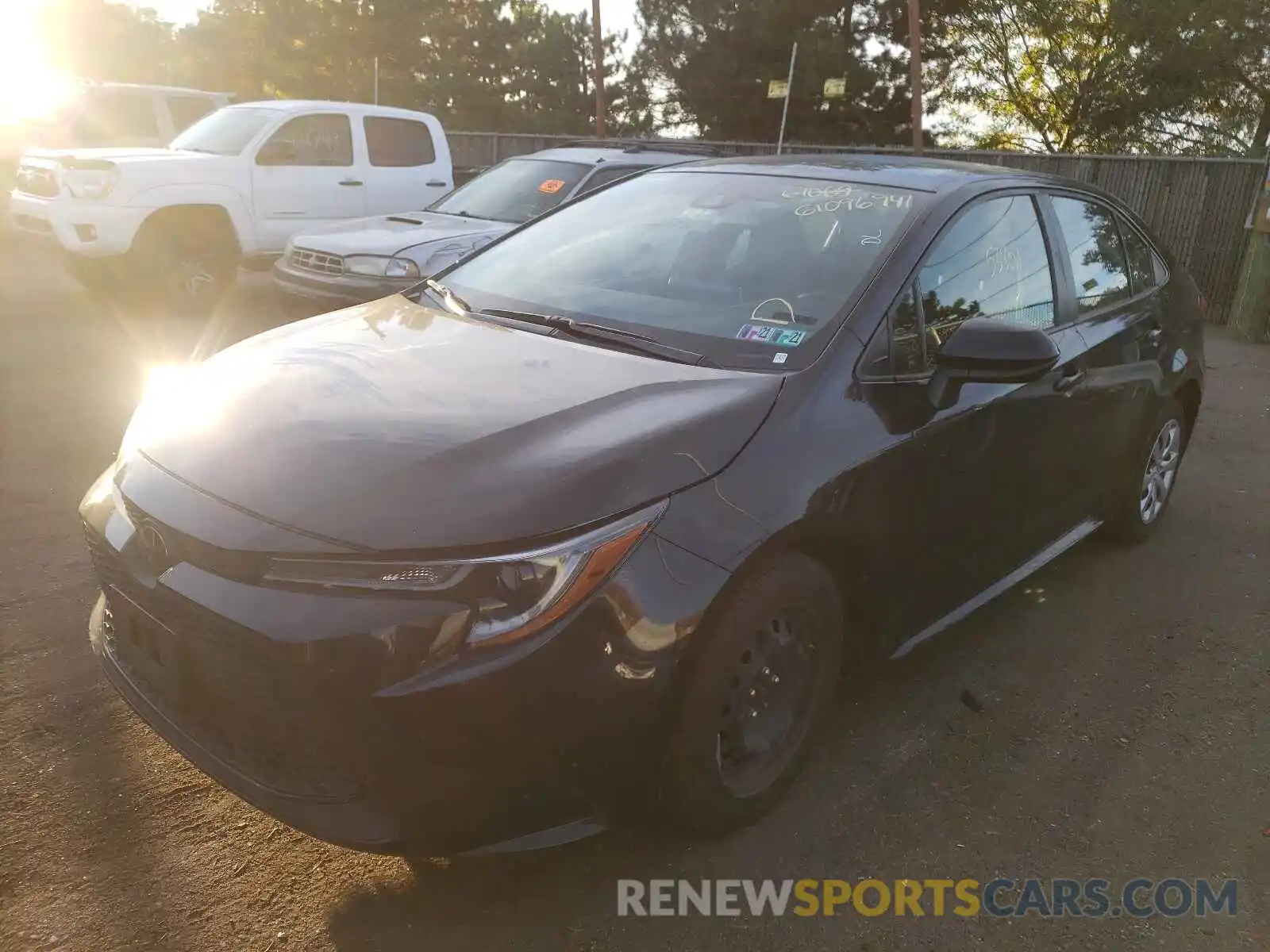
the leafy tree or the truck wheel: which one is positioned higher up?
the leafy tree

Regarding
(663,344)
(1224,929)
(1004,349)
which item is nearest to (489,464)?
(663,344)

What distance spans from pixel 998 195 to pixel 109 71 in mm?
55142

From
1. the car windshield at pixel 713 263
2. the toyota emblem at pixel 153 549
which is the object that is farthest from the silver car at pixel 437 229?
the toyota emblem at pixel 153 549

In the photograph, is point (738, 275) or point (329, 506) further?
point (738, 275)

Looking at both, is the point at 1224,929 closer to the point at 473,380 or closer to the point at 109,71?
the point at 473,380

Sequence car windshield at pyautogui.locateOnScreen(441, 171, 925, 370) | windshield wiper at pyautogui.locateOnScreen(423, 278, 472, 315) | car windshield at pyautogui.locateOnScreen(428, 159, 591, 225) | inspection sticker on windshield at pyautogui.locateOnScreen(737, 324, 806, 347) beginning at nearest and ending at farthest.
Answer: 1. inspection sticker on windshield at pyautogui.locateOnScreen(737, 324, 806, 347)
2. car windshield at pyautogui.locateOnScreen(441, 171, 925, 370)
3. windshield wiper at pyautogui.locateOnScreen(423, 278, 472, 315)
4. car windshield at pyautogui.locateOnScreen(428, 159, 591, 225)

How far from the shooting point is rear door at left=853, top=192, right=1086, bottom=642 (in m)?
2.78

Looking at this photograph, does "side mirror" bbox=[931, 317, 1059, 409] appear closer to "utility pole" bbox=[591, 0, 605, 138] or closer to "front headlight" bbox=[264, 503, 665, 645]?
"front headlight" bbox=[264, 503, 665, 645]

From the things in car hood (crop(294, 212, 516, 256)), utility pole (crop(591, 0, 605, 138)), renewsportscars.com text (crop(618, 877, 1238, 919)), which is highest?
utility pole (crop(591, 0, 605, 138))

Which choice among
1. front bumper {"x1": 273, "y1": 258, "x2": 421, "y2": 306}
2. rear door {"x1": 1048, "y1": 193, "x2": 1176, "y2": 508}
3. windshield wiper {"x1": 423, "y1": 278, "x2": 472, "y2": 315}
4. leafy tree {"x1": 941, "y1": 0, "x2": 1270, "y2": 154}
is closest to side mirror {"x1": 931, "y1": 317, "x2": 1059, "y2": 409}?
rear door {"x1": 1048, "y1": 193, "x2": 1176, "y2": 508}

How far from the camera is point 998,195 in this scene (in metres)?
3.43

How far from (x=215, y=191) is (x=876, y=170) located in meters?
7.35

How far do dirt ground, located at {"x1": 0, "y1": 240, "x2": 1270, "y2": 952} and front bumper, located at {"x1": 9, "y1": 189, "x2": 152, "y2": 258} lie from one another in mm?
4928

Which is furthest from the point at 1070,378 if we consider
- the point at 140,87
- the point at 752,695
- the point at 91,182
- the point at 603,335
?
the point at 140,87
